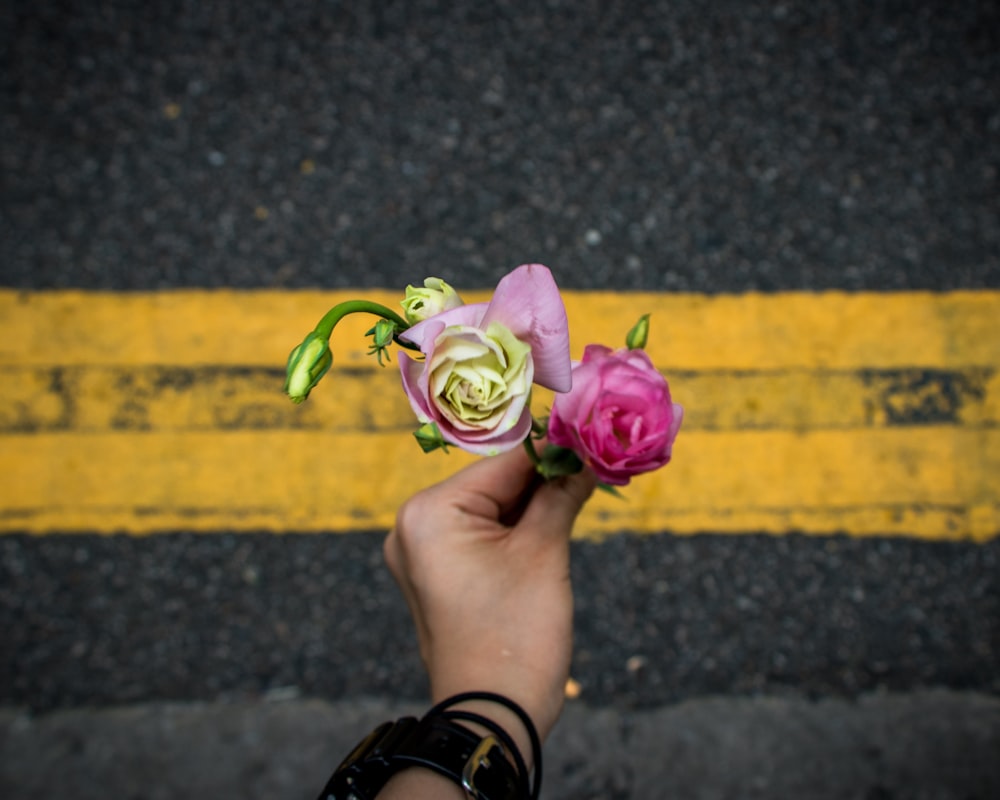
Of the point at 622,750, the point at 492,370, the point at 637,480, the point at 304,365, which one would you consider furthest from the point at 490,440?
the point at 622,750

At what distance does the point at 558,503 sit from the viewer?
1.11 metres

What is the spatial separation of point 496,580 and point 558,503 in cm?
14

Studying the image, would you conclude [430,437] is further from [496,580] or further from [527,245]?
[527,245]

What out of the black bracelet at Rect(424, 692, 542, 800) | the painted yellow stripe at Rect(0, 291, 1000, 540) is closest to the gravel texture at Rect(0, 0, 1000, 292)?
the painted yellow stripe at Rect(0, 291, 1000, 540)

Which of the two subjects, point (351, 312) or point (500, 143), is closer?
point (351, 312)

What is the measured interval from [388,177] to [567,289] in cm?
51

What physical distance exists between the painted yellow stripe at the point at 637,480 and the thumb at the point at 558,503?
71 centimetres

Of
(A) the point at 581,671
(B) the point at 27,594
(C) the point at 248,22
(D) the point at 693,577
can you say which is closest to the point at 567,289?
(D) the point at 693,577

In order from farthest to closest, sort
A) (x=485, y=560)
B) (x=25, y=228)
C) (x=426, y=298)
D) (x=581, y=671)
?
(x=25, y=228), (x=581, y=671), (x=485, y=560), (x=426, y=298)

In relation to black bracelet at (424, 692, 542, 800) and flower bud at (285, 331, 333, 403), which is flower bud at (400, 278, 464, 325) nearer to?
flower bud at (285, 331, 333, 403)

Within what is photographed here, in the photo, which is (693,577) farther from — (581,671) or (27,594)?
(27,594)

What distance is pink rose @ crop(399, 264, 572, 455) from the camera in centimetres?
62

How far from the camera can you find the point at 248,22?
2.01 m

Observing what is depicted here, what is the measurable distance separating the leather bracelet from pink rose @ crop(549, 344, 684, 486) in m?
0.40
